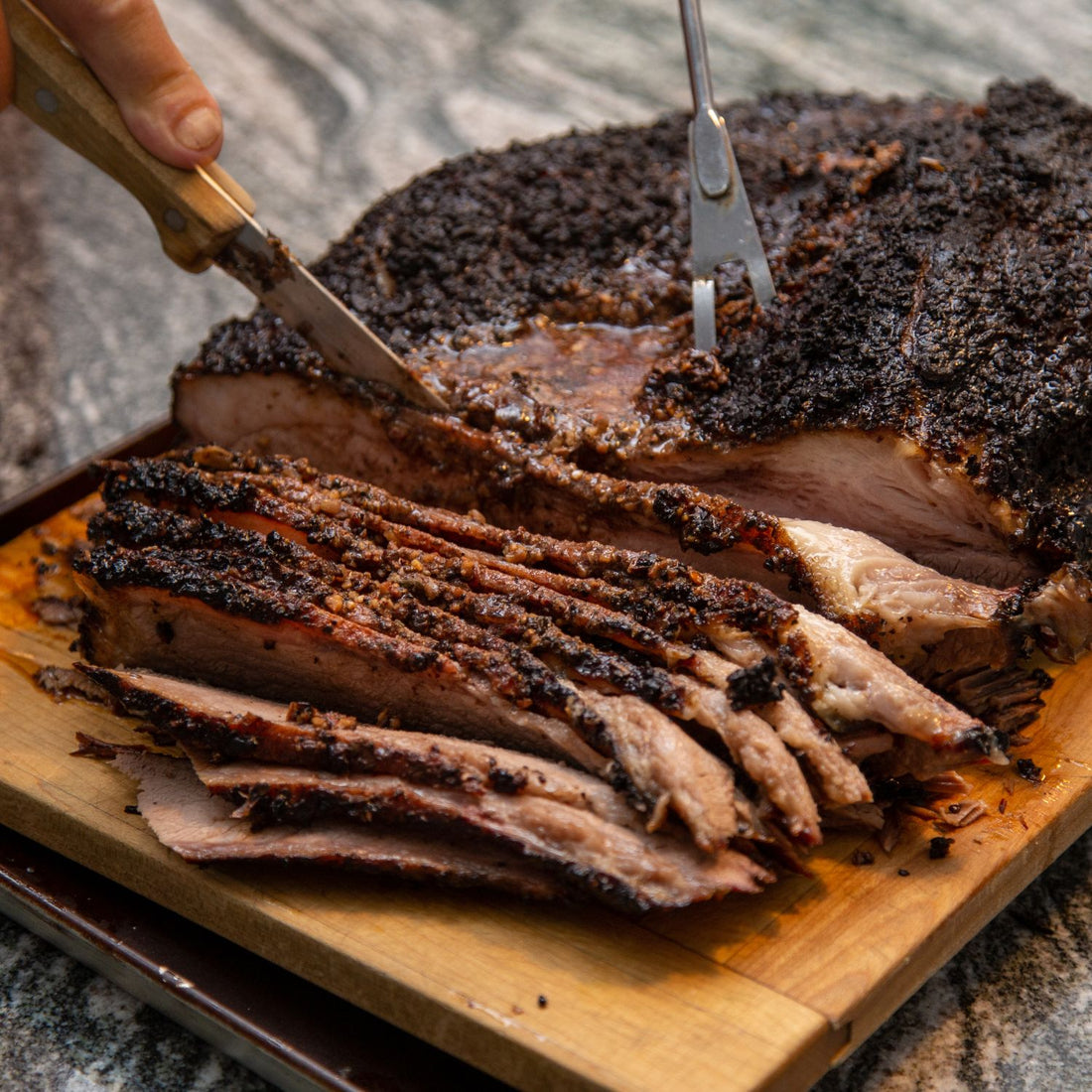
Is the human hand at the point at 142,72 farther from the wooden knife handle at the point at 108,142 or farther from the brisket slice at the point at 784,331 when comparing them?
the brisket slice at the point at 784,331

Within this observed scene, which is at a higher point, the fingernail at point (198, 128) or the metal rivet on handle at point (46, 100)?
the fingernail at point (198, 128)

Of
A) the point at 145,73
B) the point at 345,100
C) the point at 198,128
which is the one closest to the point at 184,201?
the point at 198,128

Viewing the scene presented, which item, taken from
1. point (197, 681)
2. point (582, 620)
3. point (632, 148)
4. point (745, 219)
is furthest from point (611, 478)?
point (632, 148)

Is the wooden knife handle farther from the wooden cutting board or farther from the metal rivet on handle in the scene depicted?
the wooden cutting board

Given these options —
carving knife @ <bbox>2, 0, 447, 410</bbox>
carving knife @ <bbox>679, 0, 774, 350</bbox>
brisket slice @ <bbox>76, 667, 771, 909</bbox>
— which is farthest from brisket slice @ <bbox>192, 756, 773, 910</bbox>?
carving knife @ <bbox>679, 0, 774, 350</bbox>

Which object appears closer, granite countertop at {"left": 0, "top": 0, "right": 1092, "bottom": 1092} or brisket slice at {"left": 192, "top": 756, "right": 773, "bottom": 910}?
brisket slice at {"left": 192, "top": 756, "right": 773, "bottom": 910}

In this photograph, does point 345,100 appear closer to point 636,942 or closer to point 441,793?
point 441,793

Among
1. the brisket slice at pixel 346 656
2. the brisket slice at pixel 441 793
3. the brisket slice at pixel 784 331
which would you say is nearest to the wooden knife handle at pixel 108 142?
the brisket slice at pixel 784 331
